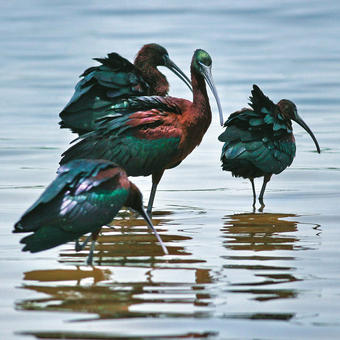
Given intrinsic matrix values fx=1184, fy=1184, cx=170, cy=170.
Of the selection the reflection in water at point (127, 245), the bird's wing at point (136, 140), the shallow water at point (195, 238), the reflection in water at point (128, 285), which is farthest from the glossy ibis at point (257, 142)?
the reflection in water at point (128, 285)

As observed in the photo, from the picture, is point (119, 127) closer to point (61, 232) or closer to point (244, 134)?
point (244, 134)

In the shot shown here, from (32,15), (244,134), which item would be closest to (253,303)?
(244,134)

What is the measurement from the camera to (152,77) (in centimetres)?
1363

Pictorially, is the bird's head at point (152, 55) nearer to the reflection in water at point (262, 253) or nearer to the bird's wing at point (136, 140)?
the bird's wing at point (136, 140)

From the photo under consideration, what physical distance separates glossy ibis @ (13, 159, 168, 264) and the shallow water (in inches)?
13.9

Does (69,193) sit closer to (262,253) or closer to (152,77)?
(262,253)

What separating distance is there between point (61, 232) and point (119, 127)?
9.17ft

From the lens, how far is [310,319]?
809 cm

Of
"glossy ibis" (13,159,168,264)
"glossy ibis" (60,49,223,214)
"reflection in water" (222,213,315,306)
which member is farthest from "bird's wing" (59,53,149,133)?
"glossy ibis" (13,159,168,264)

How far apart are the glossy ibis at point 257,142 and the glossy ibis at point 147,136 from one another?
2.89ft

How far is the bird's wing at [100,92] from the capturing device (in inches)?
503

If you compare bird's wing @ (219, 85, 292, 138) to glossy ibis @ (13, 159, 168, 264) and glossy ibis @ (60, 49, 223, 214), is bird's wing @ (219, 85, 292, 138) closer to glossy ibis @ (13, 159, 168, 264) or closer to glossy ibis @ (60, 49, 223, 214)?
glossy ibis @ (60, 49, 223, 214)

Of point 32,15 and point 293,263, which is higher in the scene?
point 32,15

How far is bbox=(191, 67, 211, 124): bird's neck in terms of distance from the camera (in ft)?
39.6
